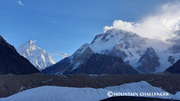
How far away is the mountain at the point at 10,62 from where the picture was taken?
446 feet

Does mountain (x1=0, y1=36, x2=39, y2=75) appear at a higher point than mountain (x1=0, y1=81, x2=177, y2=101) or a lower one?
higher

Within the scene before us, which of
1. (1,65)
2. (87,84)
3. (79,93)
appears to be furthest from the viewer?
(1,65)

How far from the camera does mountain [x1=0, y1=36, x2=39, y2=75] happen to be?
446 feet

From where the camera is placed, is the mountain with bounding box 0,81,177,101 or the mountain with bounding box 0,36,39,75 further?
the mountain with bounding box 0,36,39,75

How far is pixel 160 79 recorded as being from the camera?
115 meters

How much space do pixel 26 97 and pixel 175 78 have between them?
94.5m

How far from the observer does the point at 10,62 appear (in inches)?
5694

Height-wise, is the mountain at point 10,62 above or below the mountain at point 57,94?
above

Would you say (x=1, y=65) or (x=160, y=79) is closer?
(x=160, y=79)

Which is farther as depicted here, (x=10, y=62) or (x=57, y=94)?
(x=10, y=62)

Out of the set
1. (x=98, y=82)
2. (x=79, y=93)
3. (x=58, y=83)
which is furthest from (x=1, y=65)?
(x=79, y=93)

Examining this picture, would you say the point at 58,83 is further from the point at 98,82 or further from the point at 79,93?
the point at 79,93

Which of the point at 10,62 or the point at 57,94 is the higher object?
the point at 10,62

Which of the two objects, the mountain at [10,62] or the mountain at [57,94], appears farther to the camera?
the mountain at [10,62]
